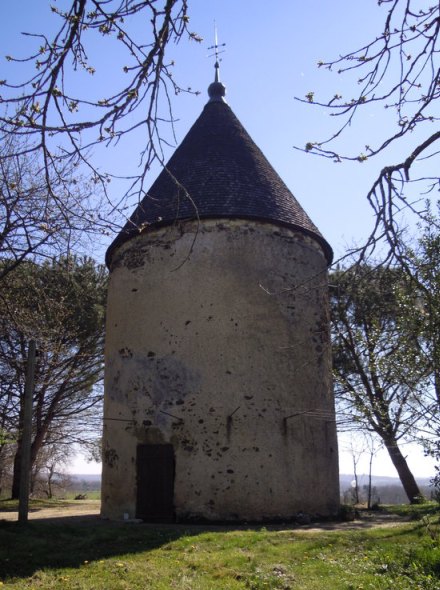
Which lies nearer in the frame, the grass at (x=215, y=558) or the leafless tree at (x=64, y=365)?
the grass at (x=215, y=558)

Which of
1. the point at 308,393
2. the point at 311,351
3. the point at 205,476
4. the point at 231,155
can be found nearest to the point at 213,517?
the point at 205,476

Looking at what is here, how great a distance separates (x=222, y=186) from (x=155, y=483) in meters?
6.48

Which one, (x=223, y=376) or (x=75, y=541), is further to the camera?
(x=223, y=376)

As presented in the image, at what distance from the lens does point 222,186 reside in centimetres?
1330

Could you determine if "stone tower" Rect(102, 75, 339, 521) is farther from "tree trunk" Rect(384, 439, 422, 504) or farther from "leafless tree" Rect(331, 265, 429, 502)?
"tree trunk" Rect(384, 439, 422, 504)

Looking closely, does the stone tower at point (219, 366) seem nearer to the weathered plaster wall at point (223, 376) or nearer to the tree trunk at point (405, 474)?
the weathered plaster wall at point (223, 376)

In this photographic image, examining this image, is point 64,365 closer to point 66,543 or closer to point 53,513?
point 53,513

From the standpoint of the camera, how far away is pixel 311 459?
11.9 m

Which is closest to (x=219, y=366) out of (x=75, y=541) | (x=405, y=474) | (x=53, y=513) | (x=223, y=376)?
(x=223, y=376)

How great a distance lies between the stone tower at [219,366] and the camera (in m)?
11.2

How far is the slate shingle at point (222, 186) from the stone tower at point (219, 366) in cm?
5

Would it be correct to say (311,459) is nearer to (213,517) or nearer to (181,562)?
(213,517)

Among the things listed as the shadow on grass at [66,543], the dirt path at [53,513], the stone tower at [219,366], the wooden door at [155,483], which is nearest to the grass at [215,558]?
the shadow on grass at [66,543]

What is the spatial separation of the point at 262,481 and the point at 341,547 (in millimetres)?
3267
